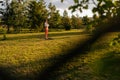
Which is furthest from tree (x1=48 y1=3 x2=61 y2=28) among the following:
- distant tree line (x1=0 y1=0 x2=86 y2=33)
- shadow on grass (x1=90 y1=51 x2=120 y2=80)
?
shadow on grass (x1=90 y1=51 x2=120 y2=80)

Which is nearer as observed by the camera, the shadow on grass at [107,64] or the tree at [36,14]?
the shadow on grass at [107,64]

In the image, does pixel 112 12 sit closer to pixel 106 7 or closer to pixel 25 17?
pixel 106 7

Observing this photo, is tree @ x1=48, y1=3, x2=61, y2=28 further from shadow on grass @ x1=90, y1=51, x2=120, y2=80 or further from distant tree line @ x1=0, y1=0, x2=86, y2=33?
shadow on grass @ x1=90, y1=51, x2=120, y2=80

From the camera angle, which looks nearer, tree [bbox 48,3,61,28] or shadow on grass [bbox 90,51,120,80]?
shadow on grass [bbox 90,51,120,80]

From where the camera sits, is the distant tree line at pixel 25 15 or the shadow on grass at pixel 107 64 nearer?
the shadow on grass at pixel 107 64

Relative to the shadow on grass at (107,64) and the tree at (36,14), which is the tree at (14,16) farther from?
the shadow on grass at (107,64)

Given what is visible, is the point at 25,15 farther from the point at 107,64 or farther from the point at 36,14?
the point at 107,64

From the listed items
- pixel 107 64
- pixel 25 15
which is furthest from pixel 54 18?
pixel 107 64

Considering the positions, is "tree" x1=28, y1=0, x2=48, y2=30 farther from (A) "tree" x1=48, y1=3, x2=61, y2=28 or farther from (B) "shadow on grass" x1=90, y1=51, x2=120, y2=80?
(B) "shadow on grass" x1=90, y1=51, x2=120, y2=80

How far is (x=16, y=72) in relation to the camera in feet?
35.1

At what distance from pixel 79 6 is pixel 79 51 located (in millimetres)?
435

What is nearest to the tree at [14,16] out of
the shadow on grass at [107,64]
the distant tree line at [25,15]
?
the distant tree line at [25,15]

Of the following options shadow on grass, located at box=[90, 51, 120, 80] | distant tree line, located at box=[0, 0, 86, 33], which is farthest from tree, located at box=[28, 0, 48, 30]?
shadow on grass, located at box=[90, 51, 120, 80]

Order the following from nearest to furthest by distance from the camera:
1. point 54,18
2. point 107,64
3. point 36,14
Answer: point 107,64 < point 36,14 < point 54,18
